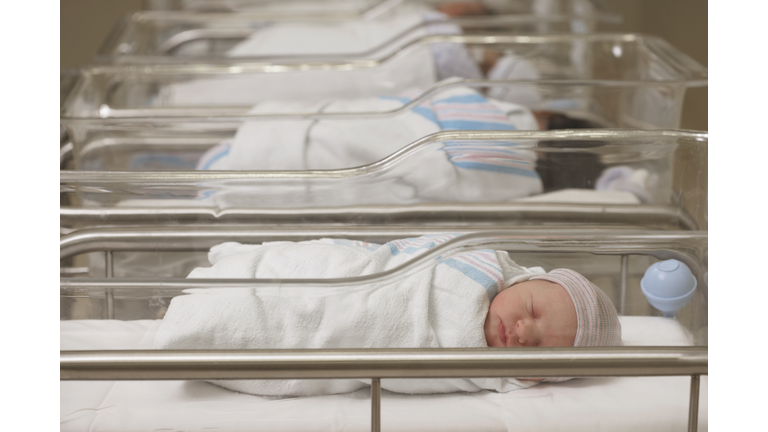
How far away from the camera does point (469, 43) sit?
140cm

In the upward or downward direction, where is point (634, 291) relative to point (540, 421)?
upward

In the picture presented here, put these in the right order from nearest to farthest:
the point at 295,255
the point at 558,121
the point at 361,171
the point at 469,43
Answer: the point at 295,255
the point at 361,171
the point at 558,121
the point at 469,43

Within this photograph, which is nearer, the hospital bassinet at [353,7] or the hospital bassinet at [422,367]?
the hospital bassinet at [422,367]

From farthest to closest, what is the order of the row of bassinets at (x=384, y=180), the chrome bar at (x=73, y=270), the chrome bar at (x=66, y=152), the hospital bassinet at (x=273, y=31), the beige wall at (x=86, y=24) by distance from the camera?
the beige wall at (x=86, y=24), the hospital bassinet at (x=273, y=31), the chrome bar at (x=66, y=152), the chrome bar at (x=73, y=270), the row of bassinets at (x=384, y=180)

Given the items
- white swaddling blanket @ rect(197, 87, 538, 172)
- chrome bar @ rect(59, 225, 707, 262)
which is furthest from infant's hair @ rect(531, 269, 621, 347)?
white swaddling blanket @ rect(197, 87, 538, 172)

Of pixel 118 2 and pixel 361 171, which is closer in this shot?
pixel 361 171

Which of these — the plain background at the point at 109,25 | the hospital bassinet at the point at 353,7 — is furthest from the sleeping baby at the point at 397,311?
the plain background at the point at 109,25

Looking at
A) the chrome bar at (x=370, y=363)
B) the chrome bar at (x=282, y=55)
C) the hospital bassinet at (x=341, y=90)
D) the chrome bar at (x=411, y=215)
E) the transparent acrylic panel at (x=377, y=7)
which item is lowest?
the chrome bar at (x=370, y=363)

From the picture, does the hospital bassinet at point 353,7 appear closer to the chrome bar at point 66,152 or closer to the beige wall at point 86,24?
the beige wall at point 86,24

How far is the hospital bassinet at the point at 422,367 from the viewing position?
0.54 m

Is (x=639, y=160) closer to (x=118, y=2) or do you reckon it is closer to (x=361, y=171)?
(x=361, y=171)

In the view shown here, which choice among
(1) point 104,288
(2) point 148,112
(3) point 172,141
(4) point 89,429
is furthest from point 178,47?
(4) point 89,429

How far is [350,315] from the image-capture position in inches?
25.8

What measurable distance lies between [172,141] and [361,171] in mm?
380
